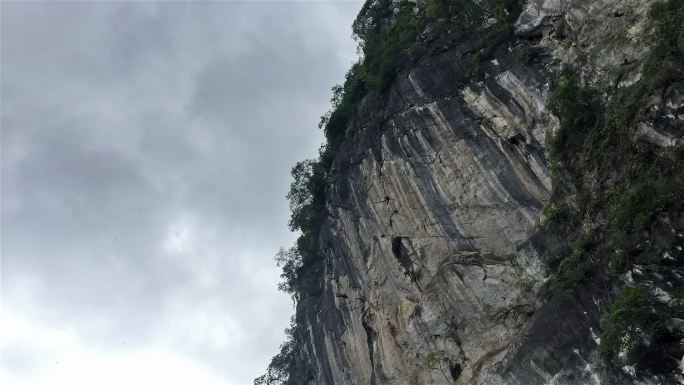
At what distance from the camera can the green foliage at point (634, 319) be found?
1348 centimetres

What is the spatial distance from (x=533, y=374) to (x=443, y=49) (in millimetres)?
14133

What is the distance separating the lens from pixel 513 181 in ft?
67.2

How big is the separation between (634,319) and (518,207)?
7.02 meters

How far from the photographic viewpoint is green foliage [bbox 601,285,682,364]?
531 inches

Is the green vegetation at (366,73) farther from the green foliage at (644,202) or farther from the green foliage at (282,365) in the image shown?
the green foliage at (644,202)

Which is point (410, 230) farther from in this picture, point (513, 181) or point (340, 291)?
point (340, 291)

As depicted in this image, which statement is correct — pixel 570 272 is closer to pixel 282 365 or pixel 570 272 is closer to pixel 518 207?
pixel 518 207

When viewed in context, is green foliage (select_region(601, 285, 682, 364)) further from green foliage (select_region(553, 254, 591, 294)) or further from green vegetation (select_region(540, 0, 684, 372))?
green foliage (select_region(553, 254, 591, 294))

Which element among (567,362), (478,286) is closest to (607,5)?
(478,286)

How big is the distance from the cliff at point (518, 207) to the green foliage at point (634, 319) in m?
0.03

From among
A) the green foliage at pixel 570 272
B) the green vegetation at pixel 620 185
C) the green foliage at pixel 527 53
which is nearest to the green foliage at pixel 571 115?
the green vegetation at pixel 620 185

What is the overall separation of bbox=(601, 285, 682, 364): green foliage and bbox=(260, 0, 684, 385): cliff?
0.03 m

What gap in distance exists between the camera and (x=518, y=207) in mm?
20266

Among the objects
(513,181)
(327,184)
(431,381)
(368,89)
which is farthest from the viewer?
(327,184)
